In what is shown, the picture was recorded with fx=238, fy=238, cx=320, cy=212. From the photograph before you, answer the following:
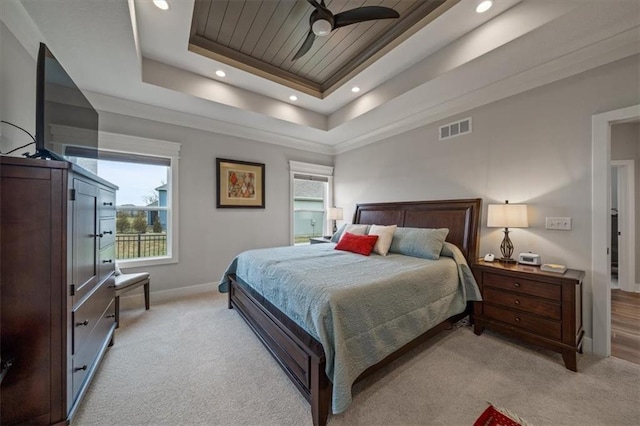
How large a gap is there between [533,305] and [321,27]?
10.5 feet

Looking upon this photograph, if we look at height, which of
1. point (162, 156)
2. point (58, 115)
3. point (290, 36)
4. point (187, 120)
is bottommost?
point (58, 115)

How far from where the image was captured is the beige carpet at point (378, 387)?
1529mm

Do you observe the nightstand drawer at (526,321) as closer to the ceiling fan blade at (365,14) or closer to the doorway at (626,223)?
the ceiling fan blade at (365,14)

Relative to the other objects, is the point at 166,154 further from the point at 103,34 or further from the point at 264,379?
the point at 264,379

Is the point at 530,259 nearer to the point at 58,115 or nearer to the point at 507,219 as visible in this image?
the point at 507,219

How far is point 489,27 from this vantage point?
2.20m

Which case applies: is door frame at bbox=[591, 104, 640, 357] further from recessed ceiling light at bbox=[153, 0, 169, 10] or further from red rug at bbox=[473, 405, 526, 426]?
recessed ceiling light at bbox=[153, 0, 169, 10]

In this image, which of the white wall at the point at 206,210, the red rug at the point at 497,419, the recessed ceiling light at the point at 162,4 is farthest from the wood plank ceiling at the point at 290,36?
the red rug at the point at 497,419

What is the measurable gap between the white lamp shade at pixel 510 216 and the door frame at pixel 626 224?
300 centimetres

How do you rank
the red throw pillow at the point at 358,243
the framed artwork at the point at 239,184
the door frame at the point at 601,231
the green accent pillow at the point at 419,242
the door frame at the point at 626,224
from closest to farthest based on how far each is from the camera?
the door frame at the point at 601,231 < the green accent pillow at the point at 419,242 < the red throw pillow at the point at 358,243 < the door frame at the point at 626,224 < the framed artwork at the point at 239,184

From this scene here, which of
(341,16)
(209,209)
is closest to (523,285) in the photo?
(341,16)

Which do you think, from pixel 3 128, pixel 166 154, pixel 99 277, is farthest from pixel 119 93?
pixel 99 277

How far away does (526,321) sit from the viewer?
2.26 metres

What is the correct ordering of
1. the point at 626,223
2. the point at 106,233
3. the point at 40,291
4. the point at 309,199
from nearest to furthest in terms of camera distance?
the point at 40,291, the point at 106,233, the point at 626,223, the point at 309,199
